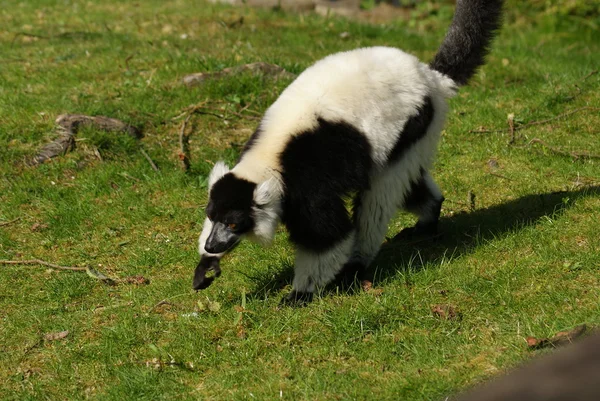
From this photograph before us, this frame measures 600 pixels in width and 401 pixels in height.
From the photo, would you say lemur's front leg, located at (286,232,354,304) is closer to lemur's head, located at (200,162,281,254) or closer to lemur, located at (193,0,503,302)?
lemur, located at (193,0,503,302)

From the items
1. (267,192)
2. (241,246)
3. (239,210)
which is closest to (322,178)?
(267,192)

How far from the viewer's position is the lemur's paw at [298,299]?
531 cm

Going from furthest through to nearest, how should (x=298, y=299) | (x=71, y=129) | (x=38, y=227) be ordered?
(x=71, y=129)
(x=38, y=227)
(x=298, y=299)

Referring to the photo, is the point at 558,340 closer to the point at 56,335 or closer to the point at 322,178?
the point at 322,178

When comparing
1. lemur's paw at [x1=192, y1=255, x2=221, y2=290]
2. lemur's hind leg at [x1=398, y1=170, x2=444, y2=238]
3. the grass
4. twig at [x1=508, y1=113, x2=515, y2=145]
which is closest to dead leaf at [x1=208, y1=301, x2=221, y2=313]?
the grass

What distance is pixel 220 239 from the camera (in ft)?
16.7

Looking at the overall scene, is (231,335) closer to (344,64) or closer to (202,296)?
(202,296)

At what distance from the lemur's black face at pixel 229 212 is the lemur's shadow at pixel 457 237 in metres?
0.62

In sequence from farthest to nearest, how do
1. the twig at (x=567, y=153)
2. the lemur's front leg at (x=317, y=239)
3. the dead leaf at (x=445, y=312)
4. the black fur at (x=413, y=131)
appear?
the twig at (x=567, y=153)
the black fur at (x=413, y=131)
the lemur's front leg at (x=317, y=239)
the dead leaf at (x=445, y=312)

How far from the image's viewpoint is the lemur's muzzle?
5078 millimetres

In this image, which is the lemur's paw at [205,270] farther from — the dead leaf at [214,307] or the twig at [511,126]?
the twig at [511,126]

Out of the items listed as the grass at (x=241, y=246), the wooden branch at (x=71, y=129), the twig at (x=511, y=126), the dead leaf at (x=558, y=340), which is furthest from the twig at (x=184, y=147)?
the dead leaf at (x=558, y=340)

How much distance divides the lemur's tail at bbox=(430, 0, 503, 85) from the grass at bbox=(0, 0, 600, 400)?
1.25m

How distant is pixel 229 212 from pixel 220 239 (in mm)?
192
